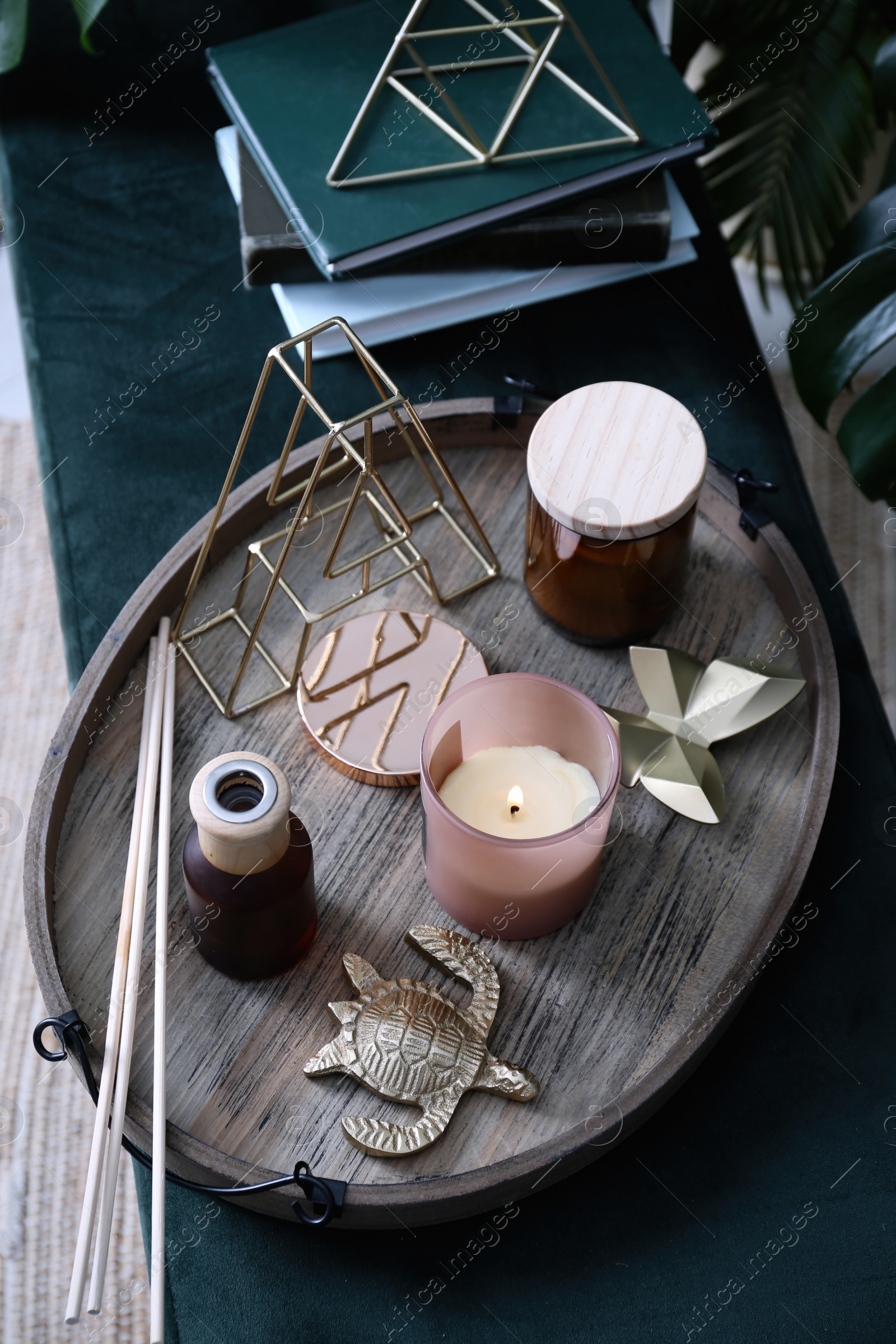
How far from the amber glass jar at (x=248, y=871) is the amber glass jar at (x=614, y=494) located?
0.76 feet

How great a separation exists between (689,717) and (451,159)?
46 centimetres

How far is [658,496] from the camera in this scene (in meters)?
0.66

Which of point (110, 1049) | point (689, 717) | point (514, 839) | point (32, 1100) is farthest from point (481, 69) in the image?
point (32, 1100)

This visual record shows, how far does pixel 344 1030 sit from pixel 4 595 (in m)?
0.91

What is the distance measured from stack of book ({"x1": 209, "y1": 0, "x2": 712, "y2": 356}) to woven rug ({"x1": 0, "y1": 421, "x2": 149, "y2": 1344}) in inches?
21.9

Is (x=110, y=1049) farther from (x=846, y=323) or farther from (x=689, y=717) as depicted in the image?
(x=846, y=323)

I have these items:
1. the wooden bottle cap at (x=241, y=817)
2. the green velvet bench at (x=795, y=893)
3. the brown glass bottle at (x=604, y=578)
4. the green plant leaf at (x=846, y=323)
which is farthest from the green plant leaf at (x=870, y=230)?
the wooden bottle cap at (x=241, y=817)

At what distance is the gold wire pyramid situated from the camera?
0.69m

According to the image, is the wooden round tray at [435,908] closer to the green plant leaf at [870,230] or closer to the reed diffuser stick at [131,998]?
the reed diffuser stick at [131,998]

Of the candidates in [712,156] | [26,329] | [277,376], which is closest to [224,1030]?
[277,376]

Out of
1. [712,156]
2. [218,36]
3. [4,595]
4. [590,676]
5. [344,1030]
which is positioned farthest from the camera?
[4,595]

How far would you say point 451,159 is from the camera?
0.88 m

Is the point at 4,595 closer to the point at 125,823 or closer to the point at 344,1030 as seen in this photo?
the point at 125,823

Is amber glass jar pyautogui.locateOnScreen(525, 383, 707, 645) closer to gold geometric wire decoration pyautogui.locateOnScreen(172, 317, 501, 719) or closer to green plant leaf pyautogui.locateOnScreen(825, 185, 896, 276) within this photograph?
gold geometric wire decoration pyautogui.locateOnScreen(172, 317, 501, 719)
